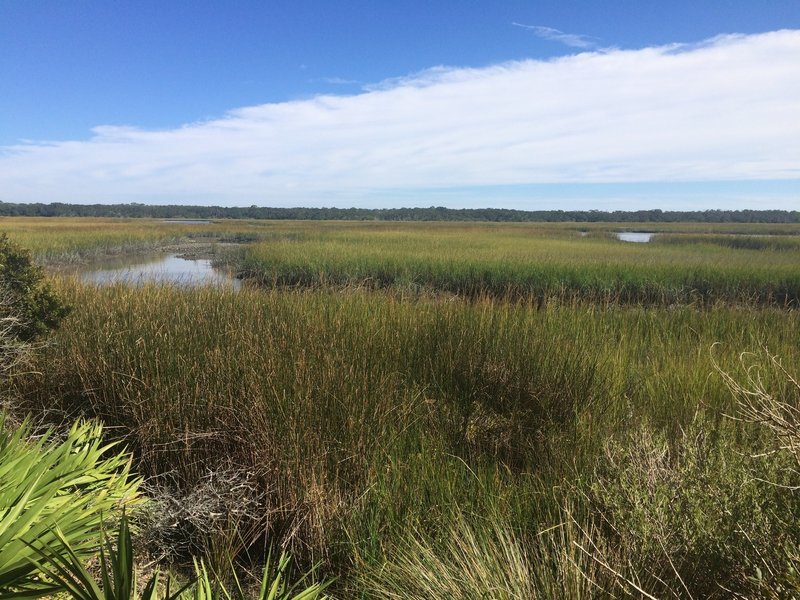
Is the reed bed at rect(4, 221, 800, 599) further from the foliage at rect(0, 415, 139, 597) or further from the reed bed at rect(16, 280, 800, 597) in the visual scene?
the foliage at rect(0, 415, 139, 597)

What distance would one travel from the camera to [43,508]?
1.79m

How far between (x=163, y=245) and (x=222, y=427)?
30665mm

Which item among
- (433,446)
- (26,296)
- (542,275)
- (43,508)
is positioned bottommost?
(433,446)

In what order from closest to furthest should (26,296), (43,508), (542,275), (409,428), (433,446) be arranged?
(43,508)
(433,446)
(409,428)
(26,296)
(542,275)

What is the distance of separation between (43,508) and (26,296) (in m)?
3.36

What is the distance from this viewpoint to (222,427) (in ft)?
11.3

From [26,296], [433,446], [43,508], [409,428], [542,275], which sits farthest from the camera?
[542,275]

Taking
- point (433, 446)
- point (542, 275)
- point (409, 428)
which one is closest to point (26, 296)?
point (409, 428)

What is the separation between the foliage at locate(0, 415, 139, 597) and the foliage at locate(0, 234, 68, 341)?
93.4 inches

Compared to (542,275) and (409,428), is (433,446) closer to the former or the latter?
(409,428)

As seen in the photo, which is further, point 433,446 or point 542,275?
point 542,275

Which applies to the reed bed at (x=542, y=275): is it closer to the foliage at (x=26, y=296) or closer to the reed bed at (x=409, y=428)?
the foliage at (x=26, y=296)

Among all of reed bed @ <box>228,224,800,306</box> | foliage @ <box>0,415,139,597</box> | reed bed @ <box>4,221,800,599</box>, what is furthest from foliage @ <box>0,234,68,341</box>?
reed bed @ <box>228,224,800,306</box>

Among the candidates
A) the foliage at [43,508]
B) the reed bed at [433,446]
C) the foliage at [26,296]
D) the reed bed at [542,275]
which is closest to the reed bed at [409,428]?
the reed bed at [433,446]
